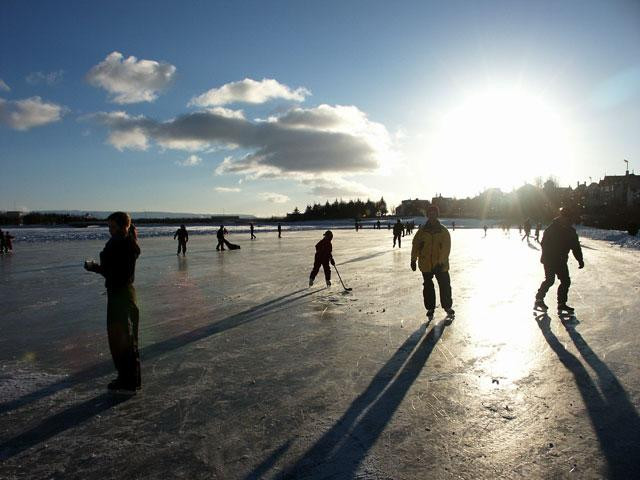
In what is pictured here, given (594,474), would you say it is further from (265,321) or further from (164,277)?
(164,277)

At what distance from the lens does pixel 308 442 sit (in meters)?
2.67

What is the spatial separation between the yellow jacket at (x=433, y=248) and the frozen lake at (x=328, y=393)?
84cm

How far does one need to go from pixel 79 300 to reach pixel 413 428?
7.44 metres

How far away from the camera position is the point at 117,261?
11.4 feet

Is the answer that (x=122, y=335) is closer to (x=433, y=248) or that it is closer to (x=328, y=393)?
(x=328, y=393)

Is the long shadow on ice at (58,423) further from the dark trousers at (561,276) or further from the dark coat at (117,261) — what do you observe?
the dark trousers at (561,276)

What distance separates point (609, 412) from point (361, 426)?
195 centimetres

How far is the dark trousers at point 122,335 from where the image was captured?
11.5 feet

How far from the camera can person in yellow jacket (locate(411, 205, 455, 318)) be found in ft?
20.0

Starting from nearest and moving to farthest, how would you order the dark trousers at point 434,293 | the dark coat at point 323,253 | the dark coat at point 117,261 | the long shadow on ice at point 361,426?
1. the long shadow on ice at point 361,426
2. the dark coat at point 117,261
3. the dark trousers at point 434,293
4. the dark coat at point 323,253

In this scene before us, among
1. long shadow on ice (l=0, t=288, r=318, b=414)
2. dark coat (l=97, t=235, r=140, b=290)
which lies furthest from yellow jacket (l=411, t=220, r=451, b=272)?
dark coat (l=97, t=235, r=140, b=290)

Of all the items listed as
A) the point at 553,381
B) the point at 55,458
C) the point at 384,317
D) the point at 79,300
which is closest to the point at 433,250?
the point at 384,317

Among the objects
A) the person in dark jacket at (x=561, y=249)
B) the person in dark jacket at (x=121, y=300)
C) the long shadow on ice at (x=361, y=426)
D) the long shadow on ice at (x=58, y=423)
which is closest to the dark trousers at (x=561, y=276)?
the person in dark jacket at (x=561, y=249)

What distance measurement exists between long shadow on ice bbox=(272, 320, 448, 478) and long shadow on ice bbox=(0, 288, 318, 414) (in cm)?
248
